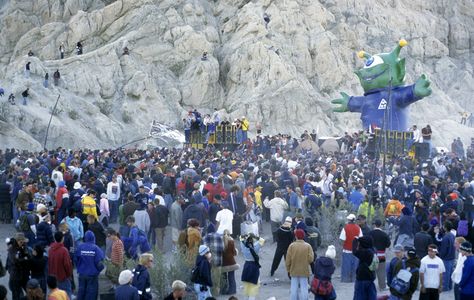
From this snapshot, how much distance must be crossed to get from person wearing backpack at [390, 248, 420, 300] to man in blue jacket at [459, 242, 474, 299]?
64 cm

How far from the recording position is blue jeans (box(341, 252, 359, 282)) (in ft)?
45.0

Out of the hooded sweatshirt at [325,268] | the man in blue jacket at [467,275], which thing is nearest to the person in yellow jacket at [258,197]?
the hooded sweatshirt at [325,268]

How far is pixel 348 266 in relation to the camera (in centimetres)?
1379

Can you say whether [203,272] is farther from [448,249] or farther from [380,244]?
[448,249]

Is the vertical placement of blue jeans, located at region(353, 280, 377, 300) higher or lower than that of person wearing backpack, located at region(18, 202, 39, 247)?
lower

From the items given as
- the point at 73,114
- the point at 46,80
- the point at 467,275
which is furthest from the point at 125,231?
the point at 46,80

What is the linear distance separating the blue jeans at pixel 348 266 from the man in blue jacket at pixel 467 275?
124 inches

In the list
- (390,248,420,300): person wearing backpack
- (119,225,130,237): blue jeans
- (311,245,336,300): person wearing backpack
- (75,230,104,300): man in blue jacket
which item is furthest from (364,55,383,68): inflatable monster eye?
(75,230,104,300): man in blue jacket

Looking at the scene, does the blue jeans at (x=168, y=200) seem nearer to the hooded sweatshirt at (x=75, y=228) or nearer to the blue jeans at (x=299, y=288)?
the hooded sweatshirt at (x=75, y=228)

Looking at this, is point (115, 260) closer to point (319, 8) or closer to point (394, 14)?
point (319, 8)

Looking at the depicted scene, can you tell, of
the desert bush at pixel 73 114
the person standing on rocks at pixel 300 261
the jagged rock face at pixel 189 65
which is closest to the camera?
the person standing on rocks at pixel 300 261

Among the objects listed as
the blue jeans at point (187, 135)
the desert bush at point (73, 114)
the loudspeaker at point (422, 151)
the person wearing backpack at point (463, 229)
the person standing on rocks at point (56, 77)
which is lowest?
the person wearing backpack at point (463, 229)

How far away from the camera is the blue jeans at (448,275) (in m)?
13.2

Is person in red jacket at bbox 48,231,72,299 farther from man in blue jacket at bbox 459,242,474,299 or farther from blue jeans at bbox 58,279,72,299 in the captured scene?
man in blue jacket at bbox 459,242,474,299
